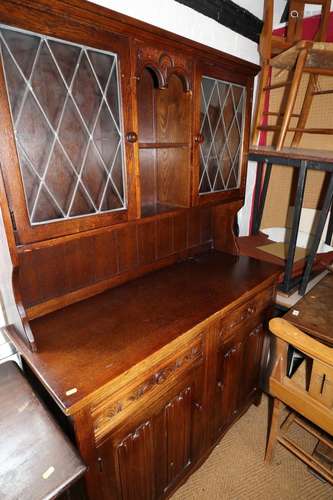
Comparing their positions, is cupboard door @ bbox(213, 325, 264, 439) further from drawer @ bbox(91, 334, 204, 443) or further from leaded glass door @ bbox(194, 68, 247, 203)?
leaded glass door @ bbox(194, 68, 247, 203)

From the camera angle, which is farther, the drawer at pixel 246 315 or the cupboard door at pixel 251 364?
the cupboard door at pixel 251 364

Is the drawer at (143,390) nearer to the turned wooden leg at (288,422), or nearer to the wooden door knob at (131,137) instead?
the wooden door knob at (131,137)

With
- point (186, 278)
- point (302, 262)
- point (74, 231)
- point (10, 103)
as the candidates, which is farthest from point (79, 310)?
point (302, 262)

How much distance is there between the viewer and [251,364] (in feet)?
5.27

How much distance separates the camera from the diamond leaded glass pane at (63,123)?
2.48ft

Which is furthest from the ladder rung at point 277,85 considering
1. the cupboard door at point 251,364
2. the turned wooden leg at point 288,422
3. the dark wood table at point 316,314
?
the turned wooden leg at point 288,422

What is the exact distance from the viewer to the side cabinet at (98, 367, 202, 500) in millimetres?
938

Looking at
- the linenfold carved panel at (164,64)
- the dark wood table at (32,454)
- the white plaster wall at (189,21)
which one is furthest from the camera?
the white plaster wall at (189,21)

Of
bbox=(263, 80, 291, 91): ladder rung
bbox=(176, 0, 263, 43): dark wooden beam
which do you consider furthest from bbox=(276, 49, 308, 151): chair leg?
bbox=(176, 0, 263, 43): dark wooden beam

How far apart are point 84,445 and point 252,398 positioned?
1.25 meters

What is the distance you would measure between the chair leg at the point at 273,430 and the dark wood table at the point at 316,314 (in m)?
0.39

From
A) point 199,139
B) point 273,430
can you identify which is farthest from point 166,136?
point 273,430

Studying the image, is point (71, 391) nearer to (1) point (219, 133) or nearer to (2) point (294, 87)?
(1) point (219, 133)

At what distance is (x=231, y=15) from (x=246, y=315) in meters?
1.65
